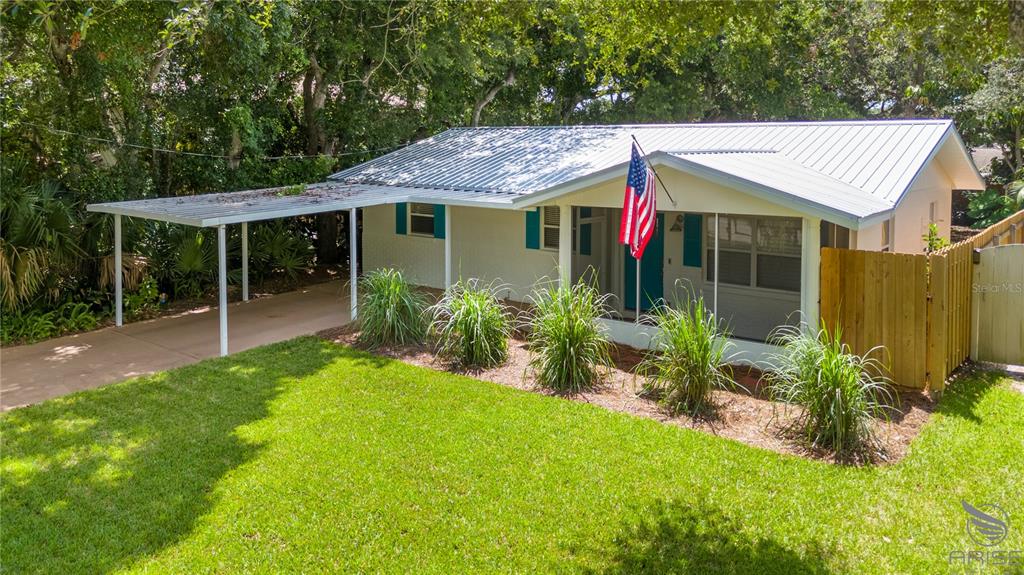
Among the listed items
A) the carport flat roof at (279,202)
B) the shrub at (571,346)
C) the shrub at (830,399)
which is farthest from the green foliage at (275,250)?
the shrub at (830,399)

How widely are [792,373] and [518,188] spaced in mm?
6257

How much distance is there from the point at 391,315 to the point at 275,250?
657 cm

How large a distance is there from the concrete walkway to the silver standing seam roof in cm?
205

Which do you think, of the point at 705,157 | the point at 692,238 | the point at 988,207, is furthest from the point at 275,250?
the point at 988,207

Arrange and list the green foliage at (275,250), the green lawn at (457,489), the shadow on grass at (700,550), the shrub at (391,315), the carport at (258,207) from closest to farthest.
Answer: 1. the shadow on grass at (700,550)
2. the green lawn at (457,489)
3. the carport at (258,207)
4. the shrub at (391,315)
5. the green foliage at (275,250)

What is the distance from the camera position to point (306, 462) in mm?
7488

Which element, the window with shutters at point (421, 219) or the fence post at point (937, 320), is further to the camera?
the window with shutters at point (421, 219)

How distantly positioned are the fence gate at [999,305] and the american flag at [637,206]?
4436mm

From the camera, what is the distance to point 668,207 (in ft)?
36.0

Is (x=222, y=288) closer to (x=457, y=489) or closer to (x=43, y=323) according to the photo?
(x=43, y=323)

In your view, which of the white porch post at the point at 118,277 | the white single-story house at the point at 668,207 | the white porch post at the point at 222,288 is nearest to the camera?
the white single-story house at the point at 668,207

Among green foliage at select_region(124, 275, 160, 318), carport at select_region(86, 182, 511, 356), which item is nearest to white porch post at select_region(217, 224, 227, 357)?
carport at select_region(86, 182, 511, 356)

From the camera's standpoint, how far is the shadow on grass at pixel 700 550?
5574 millimetres

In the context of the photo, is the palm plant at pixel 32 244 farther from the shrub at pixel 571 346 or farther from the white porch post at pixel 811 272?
the white porch post at pixel 811 272
